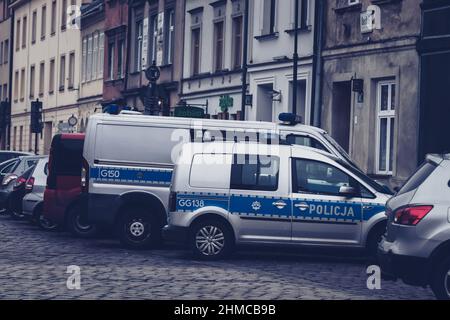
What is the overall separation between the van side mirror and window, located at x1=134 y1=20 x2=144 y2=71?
110 feet

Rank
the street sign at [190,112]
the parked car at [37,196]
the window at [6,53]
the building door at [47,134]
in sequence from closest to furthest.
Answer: the parked car at [37,196] < the street sign at [190,112] < the building door at [47,134] < the window at [6,53]

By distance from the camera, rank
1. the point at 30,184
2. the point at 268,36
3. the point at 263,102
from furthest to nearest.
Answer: the point at 263,102 → the point at 268,36 → the point at 30,184

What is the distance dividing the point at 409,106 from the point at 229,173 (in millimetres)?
10521

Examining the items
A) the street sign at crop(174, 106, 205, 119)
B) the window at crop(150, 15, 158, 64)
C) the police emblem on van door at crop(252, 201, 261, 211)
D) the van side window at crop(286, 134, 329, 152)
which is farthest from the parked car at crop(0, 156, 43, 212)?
the window at crop(150, 15, 158, 64)

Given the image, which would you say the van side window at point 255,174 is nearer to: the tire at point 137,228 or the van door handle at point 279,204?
the van door handle at point 279,204

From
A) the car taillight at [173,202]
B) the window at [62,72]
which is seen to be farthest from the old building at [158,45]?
the car taillight at [173,202]

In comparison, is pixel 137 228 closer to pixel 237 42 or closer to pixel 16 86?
pixel 237 42

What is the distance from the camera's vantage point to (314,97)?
110 ft

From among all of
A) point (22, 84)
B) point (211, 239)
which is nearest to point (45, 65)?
point (22, 84)

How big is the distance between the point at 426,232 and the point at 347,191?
18.5 ft

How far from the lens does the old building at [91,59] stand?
5947 centimetres

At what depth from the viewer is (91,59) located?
2414 inches

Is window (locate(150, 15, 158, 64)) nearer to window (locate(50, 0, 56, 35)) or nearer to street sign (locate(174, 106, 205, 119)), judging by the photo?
street sign (locate(174, 106, 205, 119))

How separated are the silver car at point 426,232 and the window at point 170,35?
112ft
